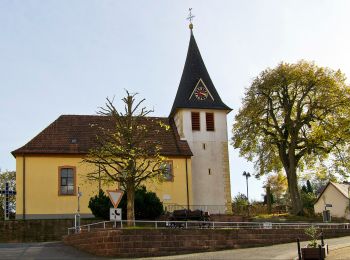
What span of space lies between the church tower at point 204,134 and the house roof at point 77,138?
50.9 inches

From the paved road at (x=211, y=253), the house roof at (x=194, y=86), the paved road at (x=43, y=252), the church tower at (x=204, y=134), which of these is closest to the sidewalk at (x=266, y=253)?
the paved road at (x=211, y=253)

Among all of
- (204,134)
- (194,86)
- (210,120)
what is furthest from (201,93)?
(204,134)

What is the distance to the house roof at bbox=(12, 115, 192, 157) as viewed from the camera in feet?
123

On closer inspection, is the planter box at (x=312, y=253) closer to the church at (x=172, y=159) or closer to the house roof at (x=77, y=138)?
the church at (x=172, y=159)

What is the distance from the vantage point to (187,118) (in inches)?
1668

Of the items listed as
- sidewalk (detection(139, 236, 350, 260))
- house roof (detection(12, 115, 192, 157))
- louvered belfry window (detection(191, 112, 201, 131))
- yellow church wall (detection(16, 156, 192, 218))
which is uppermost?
louvered belfry window (detection(191, 112, 201, 131))

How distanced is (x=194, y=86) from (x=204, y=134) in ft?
13.1

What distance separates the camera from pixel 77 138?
129 ft

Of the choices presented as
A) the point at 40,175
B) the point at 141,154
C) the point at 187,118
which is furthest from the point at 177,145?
the point at 141,154

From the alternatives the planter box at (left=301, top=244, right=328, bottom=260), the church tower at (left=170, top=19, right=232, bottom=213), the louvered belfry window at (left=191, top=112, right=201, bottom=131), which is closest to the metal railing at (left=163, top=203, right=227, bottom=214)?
the church tower at (left=170, top=19, right=232, bottom=213)

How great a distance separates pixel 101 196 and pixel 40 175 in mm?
6007

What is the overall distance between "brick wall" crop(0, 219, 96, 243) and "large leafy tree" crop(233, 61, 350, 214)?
18.8 metres

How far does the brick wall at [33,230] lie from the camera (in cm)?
2988

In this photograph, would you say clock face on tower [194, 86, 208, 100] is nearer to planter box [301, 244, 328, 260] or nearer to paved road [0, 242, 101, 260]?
paved road [0, 242, 101, 260]
